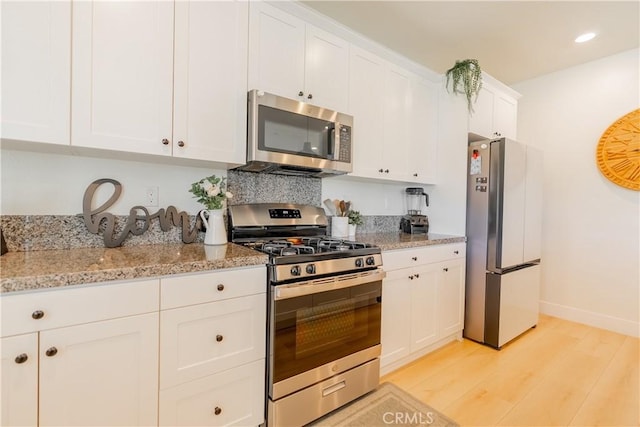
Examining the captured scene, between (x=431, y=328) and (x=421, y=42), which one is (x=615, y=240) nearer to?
(x=431, y=328)

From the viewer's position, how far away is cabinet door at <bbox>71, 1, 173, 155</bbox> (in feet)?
4.22

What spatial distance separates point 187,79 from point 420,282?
197 cm

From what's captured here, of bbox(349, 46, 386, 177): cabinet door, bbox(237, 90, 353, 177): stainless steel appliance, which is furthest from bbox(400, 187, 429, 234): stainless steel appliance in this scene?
bbox(237, 90, 353, 177): stainless steel appliance

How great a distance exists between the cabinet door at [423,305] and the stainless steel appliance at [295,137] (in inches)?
37.9

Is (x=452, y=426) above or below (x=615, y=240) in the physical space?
below

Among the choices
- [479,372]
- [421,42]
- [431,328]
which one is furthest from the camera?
[421,42]

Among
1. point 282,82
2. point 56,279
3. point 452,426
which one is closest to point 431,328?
point 452,426

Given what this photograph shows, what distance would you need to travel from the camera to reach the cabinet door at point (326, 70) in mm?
1965

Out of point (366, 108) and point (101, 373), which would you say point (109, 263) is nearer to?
point (101, 373)

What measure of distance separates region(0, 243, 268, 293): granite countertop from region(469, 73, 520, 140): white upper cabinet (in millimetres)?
2332

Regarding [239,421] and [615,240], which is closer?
[239,421]

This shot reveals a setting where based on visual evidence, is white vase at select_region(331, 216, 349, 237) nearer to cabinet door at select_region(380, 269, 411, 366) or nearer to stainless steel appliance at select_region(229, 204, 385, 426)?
stainless steel appliance at select_region(229, 204, 385, 426)

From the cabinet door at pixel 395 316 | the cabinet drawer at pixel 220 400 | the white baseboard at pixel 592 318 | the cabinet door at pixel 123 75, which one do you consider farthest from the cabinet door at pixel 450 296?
the cabinet door at pixel 123 75

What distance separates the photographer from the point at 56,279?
1.00m
